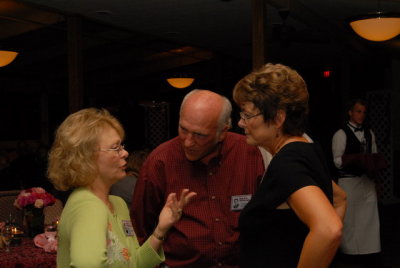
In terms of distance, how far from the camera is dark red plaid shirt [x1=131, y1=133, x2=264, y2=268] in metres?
2.32

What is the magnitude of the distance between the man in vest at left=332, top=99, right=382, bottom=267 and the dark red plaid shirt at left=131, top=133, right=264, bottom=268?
3.37 metres

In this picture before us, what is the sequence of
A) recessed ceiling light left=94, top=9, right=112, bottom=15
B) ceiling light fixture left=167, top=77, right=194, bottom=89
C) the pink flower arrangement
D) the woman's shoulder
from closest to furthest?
the woman's shoulder < the pink flower arrangement < recessed ceiling light left=94, top=9, right=112, bottom=15 < ceiling light fixture left=167, top=77, right=194, bottom=89

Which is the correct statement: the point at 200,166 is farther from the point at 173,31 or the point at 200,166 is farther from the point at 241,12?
the point at 173,31

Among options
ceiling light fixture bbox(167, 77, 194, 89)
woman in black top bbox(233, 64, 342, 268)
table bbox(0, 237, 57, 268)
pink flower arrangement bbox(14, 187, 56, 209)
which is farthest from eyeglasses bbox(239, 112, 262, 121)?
ceiling light fixture bbox(167, 77, 194, 89)

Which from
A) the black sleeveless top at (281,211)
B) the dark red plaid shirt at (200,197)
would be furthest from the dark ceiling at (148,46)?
the black sleeveless top at (281,211)

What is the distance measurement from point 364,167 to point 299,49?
5471mm

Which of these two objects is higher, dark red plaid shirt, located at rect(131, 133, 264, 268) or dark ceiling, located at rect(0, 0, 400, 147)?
dark ceiling, located at rect(0, 0, 400, 147)

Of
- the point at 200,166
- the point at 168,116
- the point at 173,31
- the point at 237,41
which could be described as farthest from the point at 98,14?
the point at 168,116

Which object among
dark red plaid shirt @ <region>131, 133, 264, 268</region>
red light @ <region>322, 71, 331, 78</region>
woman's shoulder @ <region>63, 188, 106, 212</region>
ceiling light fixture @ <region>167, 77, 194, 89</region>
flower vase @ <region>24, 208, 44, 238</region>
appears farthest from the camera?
red light @ <region>322, 71, 331, 78</region>

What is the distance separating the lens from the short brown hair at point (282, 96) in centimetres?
180

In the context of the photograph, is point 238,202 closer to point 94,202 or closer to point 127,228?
point 127,228

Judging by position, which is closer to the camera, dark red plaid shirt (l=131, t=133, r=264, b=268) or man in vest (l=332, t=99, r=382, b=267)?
dark red plaid shirt (l=131, t=133, r=264, b=268)

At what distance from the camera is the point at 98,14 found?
6.84m

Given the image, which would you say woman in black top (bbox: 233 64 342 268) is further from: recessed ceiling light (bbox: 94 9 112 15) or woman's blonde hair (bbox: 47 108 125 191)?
recessed ceiling light (bbox: 94 9 112 15)
